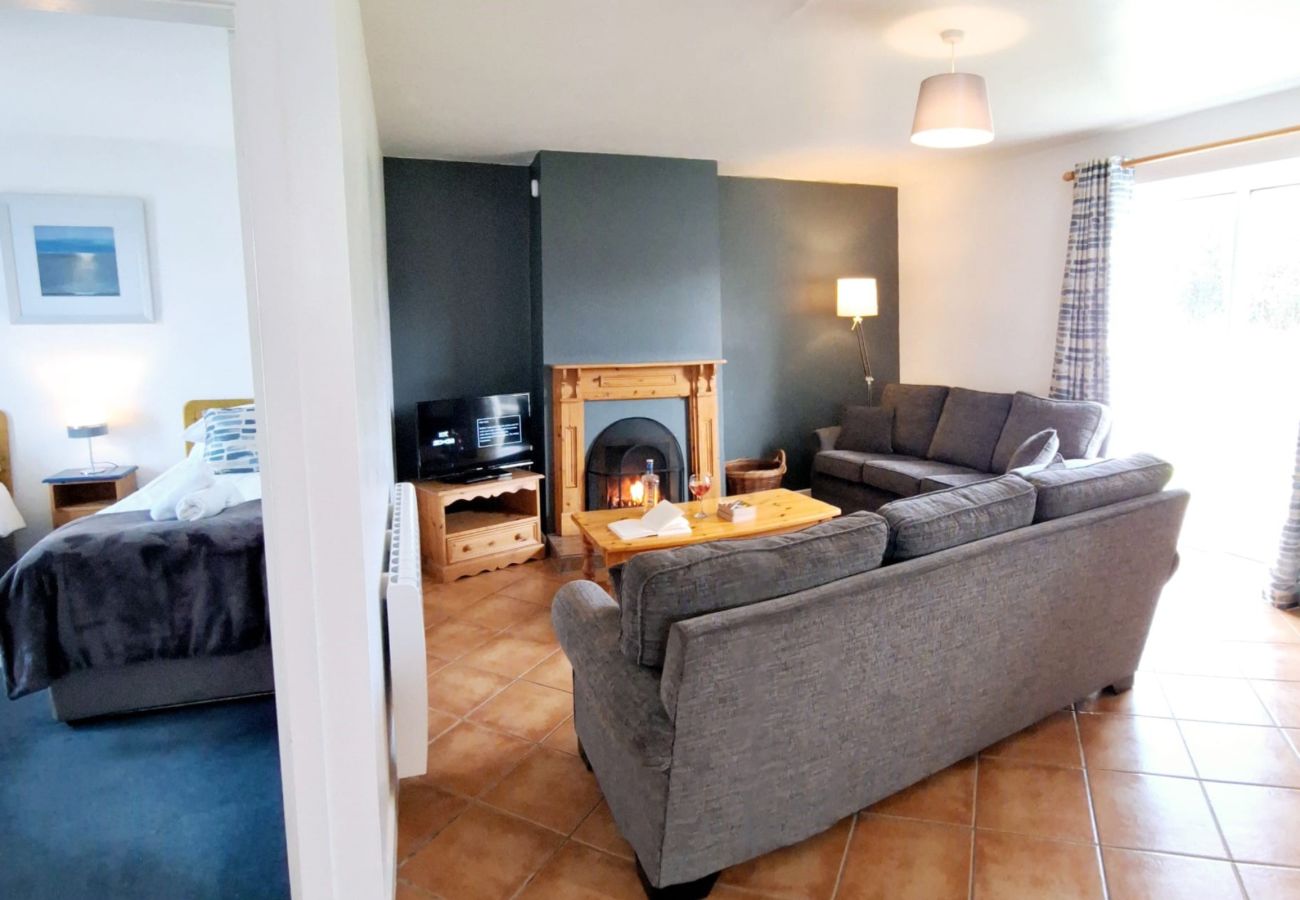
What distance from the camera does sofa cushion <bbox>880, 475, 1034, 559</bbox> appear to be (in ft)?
6.51

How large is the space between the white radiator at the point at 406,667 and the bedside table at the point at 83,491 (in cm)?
290

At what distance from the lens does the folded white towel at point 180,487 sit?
112 inches

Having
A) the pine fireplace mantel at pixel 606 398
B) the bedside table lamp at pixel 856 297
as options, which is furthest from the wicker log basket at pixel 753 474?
the bedside table lamp at pixel 856 297

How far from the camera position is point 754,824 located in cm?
183

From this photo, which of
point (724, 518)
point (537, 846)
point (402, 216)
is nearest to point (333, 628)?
A: point (537, 846)

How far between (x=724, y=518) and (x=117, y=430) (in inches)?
140

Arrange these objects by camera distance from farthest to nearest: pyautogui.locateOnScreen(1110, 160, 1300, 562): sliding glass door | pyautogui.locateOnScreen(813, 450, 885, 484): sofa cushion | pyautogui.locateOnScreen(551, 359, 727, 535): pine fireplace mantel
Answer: pyautogui.locateOnScreen(813, 450, 885, 484): sofa cushion → pyautogui.locateOnScreen(551, 359, 727, 535): pine fireplace mantel → pyautogui.locateOnScreen(1110, 160, 1300, 562): sliding glass door

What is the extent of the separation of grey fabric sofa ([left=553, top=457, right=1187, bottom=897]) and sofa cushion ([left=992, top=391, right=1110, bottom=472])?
1826mm

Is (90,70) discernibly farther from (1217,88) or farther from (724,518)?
(1217,88)

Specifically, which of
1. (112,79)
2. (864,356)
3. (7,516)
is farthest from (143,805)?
(864,356)

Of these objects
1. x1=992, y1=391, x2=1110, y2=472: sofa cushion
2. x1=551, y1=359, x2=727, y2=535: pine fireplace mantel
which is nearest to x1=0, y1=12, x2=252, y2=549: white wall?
x1=551, y1=359, x2=727, y2=535: pine fireplace mantel

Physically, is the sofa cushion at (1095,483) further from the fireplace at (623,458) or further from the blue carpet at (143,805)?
the fireplace at (623,458)

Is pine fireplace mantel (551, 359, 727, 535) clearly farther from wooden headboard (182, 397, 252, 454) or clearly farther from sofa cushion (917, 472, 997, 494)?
wooden headboard (182, 397, 252, 454)

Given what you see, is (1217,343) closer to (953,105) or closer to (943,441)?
(943,441)
